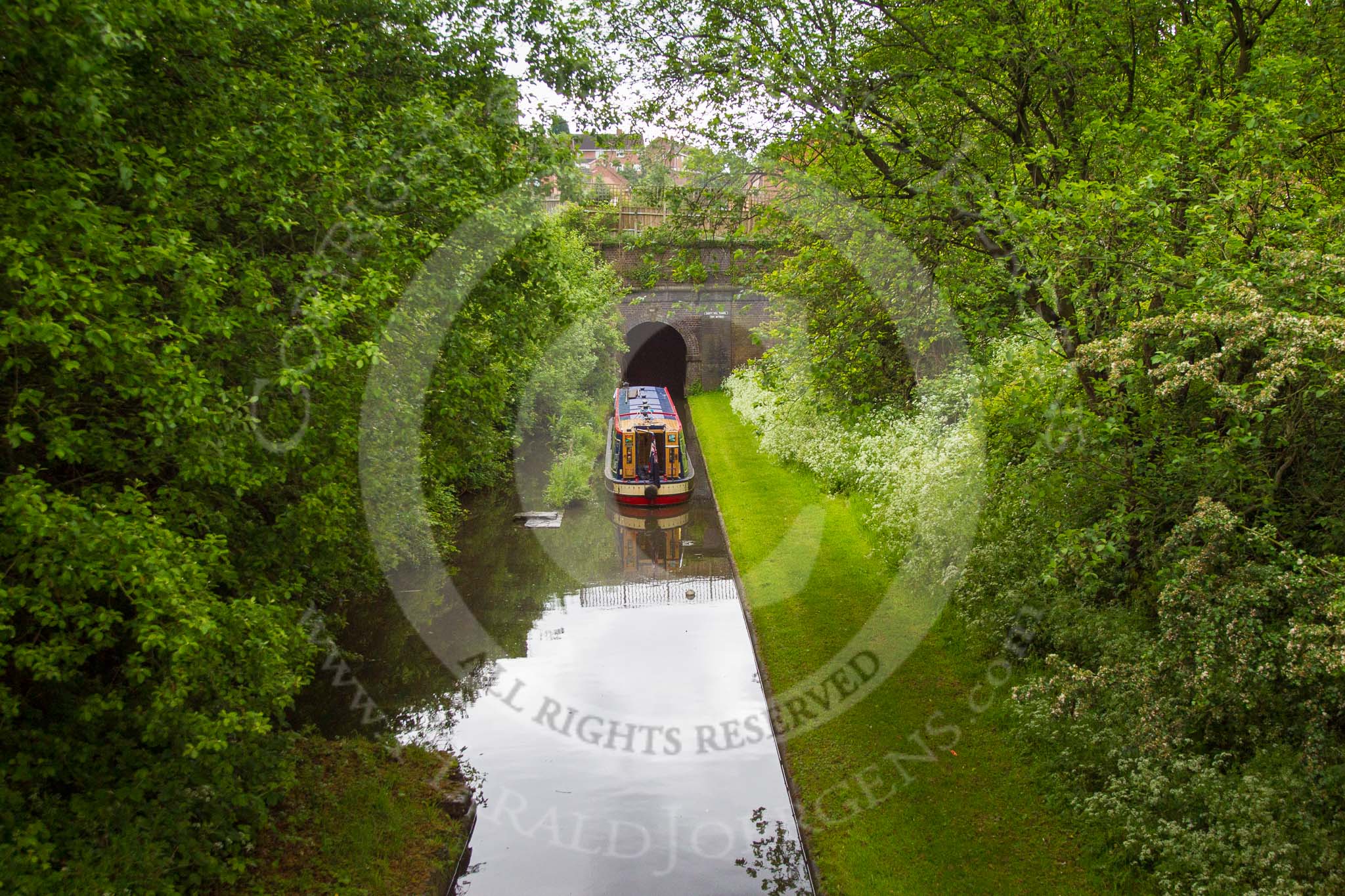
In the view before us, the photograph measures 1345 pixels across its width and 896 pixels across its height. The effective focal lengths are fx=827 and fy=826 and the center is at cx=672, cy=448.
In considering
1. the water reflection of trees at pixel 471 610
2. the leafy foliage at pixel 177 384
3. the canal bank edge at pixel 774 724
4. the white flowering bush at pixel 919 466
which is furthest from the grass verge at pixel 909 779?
the leafy foliage at pixel 177 384

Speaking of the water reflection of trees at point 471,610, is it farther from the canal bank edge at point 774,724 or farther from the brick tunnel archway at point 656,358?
the brick tunnel archway at point 656,358

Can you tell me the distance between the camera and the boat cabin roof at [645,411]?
59.2ft

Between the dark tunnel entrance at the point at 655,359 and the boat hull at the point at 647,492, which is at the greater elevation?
the dark tunnel entrance at the point at 655,359

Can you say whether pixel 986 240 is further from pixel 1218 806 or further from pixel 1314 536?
pixel 1218 806

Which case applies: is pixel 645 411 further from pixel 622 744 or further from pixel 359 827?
pixel 359 827

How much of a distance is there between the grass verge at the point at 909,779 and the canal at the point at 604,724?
38 centimetres

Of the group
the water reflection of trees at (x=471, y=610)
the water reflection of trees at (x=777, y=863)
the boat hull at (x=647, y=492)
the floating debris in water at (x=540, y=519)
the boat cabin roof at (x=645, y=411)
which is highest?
the boat cabin roof at (x=645, y=411)

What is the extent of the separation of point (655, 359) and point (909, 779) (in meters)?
31.0

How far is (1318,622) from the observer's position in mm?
4695

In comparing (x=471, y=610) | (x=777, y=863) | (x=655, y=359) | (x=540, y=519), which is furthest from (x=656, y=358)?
(x=777, y=863)

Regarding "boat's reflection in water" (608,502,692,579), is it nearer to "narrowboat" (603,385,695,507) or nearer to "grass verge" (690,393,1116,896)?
"narrowboat" (603,385,695,507)

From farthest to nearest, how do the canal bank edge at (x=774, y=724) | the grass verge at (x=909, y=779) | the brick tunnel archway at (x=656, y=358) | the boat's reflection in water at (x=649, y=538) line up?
the brick tunnel archway at (x=656, y=358), the boat's reflection in water at (x=649, y=538), the canal bank edge at (x=774, y=724), the grass verge at (x=909, y=779)

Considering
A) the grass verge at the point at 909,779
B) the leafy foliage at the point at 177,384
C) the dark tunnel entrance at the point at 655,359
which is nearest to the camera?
the leafy foliage at the point at 177,384

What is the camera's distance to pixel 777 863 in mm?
6609
